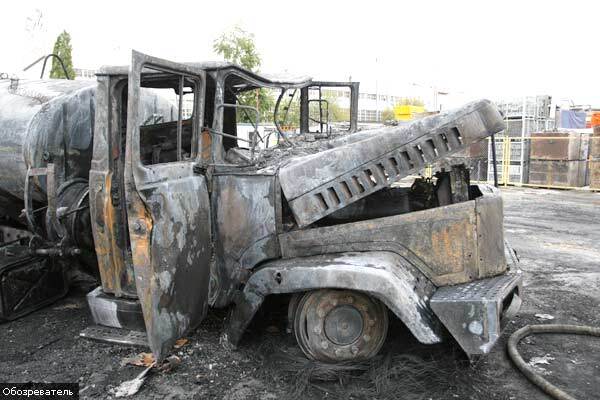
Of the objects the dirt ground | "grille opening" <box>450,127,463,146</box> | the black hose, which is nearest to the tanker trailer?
the dirt ground

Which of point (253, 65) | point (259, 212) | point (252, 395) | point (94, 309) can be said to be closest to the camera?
point (252, 395)

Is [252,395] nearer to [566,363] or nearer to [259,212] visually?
[259,212]

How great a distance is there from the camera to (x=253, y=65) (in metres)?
18.1

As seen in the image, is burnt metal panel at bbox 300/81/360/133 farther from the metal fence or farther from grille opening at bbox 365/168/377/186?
the metal fence

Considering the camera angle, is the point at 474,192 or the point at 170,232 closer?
the point at 170,232

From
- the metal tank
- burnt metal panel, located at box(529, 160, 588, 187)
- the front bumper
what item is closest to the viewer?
the front bumper

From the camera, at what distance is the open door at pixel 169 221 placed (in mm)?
3408

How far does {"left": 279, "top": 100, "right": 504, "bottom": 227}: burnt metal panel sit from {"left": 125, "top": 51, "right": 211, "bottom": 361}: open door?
736mm

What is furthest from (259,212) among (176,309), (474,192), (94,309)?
(474,192)

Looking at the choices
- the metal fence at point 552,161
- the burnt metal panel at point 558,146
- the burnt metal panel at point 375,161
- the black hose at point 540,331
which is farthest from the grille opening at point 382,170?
the burnt metal panel at point 558,146

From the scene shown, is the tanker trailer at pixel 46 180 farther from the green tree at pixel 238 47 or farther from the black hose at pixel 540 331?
the green tree at pixel 238 47

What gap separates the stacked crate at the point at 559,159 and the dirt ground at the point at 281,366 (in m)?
10.9

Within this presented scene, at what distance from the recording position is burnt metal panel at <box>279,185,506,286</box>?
3623 mm

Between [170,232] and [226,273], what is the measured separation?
686mm
